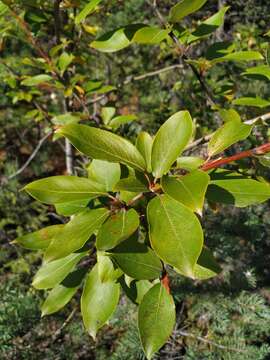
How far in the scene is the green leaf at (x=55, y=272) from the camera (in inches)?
35.1

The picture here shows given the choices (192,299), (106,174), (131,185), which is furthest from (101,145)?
(192,299)

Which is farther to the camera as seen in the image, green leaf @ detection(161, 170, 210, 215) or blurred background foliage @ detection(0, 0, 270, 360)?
blurred background foliage @ detection(0, 0, 270, 360)

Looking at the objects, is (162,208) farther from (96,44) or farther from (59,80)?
(59,80)

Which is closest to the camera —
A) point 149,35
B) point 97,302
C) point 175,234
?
point 175,234

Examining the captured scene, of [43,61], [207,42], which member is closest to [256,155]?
[43,61]

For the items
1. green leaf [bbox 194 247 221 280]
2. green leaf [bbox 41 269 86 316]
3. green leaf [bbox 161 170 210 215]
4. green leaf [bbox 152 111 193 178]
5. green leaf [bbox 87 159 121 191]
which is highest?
green leaf [bbox 152 111 193 178]

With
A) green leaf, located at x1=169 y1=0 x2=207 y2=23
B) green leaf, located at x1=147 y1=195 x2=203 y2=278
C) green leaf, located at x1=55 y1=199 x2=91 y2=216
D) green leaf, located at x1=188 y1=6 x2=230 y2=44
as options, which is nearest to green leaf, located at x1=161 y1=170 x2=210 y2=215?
green leaf, located at x1=147 y1=195 x2=203 y2=278

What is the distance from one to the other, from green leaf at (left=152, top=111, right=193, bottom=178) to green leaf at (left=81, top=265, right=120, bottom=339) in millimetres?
270

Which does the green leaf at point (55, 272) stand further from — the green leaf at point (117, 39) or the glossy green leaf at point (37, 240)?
the green leaf at point (117, 39)

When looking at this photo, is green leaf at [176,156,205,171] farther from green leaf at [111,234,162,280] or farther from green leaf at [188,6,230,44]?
green leaf at [188,6,230,44]

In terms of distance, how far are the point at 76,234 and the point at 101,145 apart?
0.15 m

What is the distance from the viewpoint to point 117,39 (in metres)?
1.04

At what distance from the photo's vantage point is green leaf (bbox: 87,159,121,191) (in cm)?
86

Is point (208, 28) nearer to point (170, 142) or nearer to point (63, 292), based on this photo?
point (170, 142)
